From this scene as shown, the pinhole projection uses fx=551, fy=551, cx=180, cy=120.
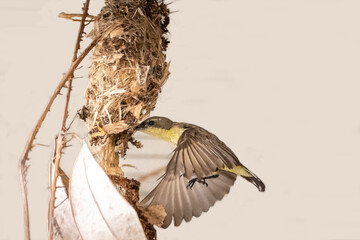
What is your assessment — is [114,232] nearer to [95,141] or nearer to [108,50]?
[95,141]

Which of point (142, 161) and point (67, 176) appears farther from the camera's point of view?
point (142, 161)

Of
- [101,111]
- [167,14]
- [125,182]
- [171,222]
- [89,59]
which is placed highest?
[167,14]

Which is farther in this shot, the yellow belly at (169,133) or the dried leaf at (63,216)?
the yellow belly at (169,133)

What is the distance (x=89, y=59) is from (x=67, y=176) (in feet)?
0.99

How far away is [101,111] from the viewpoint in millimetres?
1373

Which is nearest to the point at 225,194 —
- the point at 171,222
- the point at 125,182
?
the point at 171,222

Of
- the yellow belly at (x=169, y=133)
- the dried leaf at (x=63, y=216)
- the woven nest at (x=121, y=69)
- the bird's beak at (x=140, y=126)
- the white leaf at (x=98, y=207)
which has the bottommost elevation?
the dried leaf at (x=63, y=216)

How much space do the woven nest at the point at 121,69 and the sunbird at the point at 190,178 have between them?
0.24ft

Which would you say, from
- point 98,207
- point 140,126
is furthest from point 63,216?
point 140,126

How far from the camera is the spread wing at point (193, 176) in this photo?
52.1 inches

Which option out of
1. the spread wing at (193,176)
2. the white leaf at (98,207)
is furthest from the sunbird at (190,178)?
the white leaf at (98,207)

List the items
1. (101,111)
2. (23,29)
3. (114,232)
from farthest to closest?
(23,29) < (101,111) < (114,232)

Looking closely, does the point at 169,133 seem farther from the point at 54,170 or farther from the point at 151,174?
the point at 54,170

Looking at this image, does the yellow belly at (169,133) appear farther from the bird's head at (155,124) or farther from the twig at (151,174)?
the twig at (151,174)
